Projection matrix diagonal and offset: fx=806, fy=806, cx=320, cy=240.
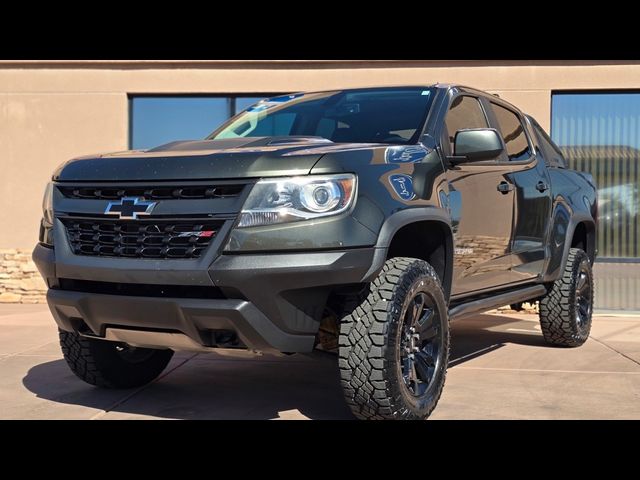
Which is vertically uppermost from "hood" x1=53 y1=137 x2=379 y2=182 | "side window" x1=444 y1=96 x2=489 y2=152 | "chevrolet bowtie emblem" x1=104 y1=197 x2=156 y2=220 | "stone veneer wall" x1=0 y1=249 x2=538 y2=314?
"side window" x1=444 y1=96 x2=489 y2=152

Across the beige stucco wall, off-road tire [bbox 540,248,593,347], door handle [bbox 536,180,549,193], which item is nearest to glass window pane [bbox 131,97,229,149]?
the beige stucco wall

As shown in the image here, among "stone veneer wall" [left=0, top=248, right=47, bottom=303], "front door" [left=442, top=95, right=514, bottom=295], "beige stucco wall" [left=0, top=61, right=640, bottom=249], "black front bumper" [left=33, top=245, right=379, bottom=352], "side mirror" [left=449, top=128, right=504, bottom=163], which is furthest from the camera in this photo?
"beige stucco wall" [left=0, top=61, right=640, bottom=249]

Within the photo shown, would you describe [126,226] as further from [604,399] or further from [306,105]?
[604,399]

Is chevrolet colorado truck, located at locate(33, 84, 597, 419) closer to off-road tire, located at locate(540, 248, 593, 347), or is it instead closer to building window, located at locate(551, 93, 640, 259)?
off-road tire, located at locate(540, 248, 593, 347)

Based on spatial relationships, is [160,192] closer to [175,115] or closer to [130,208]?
[130,208]

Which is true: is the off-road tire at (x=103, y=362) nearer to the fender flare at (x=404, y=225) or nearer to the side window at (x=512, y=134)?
the fender flare at (x=404, y=225)

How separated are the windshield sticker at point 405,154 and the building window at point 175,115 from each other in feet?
21.8

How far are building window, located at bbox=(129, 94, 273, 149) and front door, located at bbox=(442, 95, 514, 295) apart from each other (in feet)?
19.1

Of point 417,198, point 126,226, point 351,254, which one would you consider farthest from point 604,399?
point 126,226

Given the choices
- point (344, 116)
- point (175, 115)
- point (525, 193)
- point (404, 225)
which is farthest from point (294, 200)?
point (175, 115)

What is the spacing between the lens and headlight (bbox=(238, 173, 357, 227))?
3.45 m

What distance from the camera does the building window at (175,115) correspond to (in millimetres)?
10586

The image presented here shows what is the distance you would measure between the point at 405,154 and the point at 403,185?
0.73 ft

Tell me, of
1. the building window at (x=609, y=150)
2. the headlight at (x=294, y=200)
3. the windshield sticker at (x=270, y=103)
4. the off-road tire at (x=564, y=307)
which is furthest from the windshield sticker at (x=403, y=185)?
the building window at (x=609, y=150)
